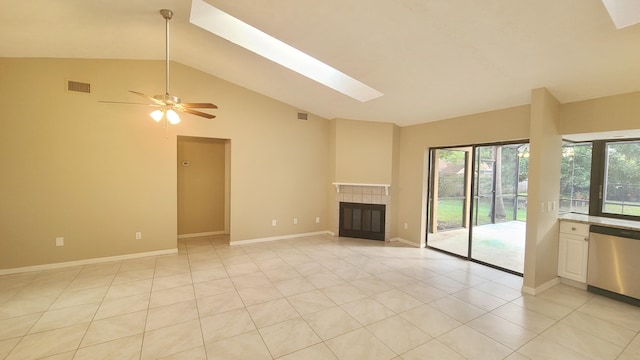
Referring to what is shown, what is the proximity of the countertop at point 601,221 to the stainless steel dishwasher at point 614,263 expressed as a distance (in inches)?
2.0

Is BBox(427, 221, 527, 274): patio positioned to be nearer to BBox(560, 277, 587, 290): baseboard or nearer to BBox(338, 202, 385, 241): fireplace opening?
BBox(560, 277, 587, 290): baseboard

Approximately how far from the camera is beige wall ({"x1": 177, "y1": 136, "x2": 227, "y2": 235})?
565 centimetres

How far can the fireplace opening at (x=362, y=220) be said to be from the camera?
5.71 m

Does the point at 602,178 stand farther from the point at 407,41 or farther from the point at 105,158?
the point at 105,158

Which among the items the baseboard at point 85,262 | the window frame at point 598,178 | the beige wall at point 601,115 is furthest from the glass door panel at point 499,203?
the baseboard at point 85,262

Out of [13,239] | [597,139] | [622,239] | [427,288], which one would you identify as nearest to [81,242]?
[13,239]

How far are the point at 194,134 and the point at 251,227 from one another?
2.13 metres

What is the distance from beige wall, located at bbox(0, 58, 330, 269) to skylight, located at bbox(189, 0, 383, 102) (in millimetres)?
1603

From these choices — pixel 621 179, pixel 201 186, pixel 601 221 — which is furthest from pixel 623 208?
pixel 201 186

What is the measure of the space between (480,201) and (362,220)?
2.60 meters

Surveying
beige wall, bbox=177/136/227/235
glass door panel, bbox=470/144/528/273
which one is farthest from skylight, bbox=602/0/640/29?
beige wall, bbox=177/136/227/235

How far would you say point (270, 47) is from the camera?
12.5 feet

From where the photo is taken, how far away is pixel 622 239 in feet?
10.2

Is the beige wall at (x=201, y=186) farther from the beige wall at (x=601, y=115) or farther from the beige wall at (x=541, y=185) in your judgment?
the beige wall at (x=601, y=115)
